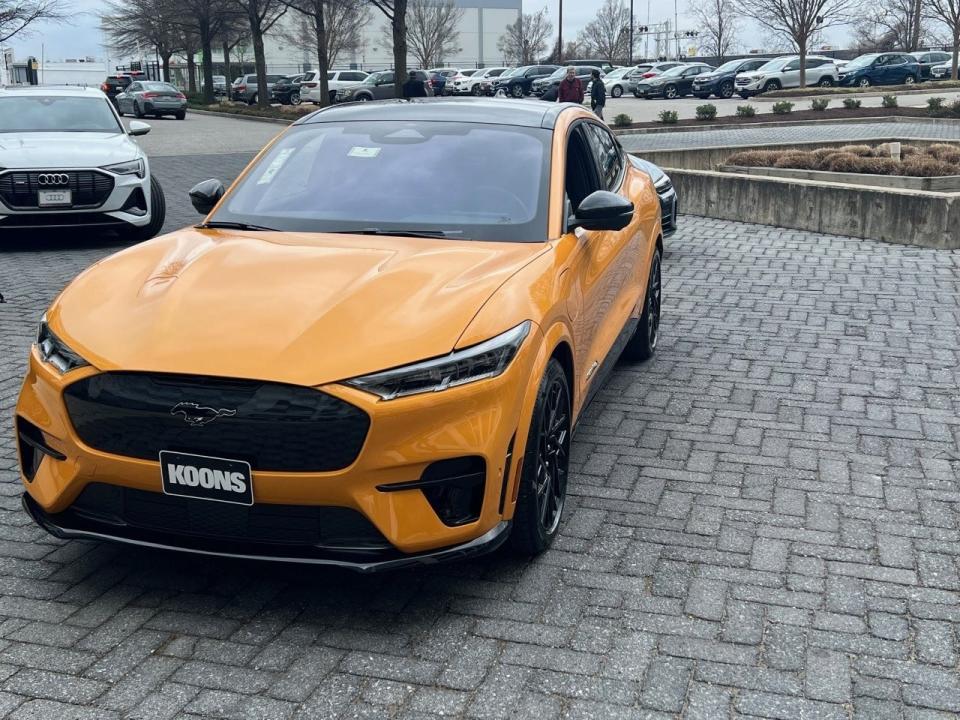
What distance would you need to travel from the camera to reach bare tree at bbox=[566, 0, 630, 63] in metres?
107

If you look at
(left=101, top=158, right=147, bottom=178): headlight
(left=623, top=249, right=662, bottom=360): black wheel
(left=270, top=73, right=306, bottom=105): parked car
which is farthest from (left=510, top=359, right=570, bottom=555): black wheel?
(left=270, top=73, right=306, bottom=105): parked car

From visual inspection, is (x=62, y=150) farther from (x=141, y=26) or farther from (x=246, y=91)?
(x=141, y=26)

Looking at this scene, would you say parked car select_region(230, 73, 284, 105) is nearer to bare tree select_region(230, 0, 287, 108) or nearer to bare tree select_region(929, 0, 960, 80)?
bare tree select_region(230, 0, 287, 108)

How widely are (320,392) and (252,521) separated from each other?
48 centimetres

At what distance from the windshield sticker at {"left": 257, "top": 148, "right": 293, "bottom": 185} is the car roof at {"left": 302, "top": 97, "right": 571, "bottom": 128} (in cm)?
31

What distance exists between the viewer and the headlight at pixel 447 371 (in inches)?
137

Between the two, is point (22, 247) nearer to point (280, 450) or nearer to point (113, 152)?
point (113, 152)

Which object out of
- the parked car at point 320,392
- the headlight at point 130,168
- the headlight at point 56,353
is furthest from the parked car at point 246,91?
the headlight at point 56,353

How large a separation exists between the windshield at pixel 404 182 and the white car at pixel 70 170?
6.45 metres

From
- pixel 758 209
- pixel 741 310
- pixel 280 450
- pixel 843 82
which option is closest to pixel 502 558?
pixel 280 450

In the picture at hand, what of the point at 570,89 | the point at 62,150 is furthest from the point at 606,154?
the point at 570,89

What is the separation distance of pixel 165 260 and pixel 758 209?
401 inches

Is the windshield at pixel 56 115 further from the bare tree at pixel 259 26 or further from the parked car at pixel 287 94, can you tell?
the parked car at pixel 287 94

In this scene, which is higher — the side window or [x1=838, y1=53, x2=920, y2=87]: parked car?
[x1=838, y1=53, x2=920, y2=87]: parked car
